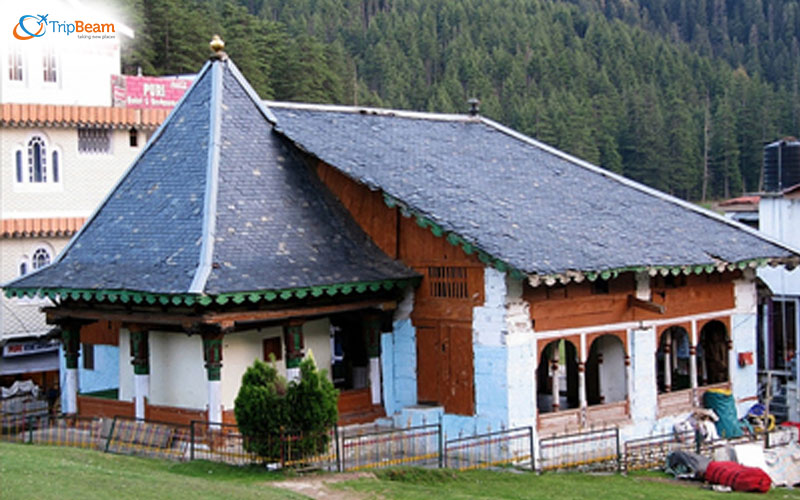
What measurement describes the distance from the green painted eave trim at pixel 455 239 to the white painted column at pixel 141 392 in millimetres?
6119

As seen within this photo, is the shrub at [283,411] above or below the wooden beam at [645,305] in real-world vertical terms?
below

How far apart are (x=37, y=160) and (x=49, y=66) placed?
345 cm

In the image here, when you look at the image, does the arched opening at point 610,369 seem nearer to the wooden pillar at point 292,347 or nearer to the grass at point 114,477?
the wooden pillar at point 292,347

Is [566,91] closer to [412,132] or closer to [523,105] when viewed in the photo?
[523,105]

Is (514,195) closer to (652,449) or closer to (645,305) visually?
(645,305)

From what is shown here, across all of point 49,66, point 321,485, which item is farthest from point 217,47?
point 49,66

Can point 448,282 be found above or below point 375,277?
below

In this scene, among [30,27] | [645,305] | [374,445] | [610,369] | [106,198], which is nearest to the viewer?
[374,445]

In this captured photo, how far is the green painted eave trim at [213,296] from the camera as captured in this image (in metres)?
21.6

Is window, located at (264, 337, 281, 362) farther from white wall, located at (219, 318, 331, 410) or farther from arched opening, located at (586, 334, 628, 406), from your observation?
arched opening, located at (586, 334, 628, 406)

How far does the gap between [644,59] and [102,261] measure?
138 metres

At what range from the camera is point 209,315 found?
21922 millimetres

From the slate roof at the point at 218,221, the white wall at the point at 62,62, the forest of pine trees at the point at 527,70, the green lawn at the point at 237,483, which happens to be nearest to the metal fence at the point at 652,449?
the green lawn at the point at 237,483

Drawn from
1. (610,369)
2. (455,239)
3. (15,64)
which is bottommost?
(610,369)
